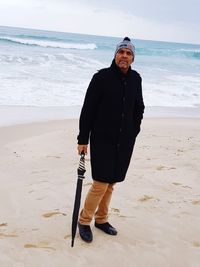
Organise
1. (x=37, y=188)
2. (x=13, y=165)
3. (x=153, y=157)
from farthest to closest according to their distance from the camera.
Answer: (x=153, y=157), (x=13, y=165), (x=37, y=188)

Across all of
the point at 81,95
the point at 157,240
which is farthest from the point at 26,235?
the point at 81,95

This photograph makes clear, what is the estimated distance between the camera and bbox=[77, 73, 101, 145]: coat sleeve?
3.71m

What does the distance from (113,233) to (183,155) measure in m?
3.43

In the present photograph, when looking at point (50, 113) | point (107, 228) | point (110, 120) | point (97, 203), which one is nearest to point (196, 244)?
point (107, 228)

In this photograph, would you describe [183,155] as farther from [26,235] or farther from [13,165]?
[26,235]

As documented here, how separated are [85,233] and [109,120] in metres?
1.07

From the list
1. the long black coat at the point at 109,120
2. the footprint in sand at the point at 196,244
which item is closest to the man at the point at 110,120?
the long black coat at the point at 109,120

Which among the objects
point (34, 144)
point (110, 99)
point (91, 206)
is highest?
point (110, 99)

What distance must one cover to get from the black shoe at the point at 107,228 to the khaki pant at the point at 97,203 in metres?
0.04

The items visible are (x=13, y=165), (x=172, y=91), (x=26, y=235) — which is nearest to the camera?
(x=26, y=235)

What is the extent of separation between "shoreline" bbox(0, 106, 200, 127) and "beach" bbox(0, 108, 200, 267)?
80.4 inches

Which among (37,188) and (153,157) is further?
(153,157)

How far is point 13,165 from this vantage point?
655 cm

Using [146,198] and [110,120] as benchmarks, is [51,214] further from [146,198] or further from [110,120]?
[110,120]
